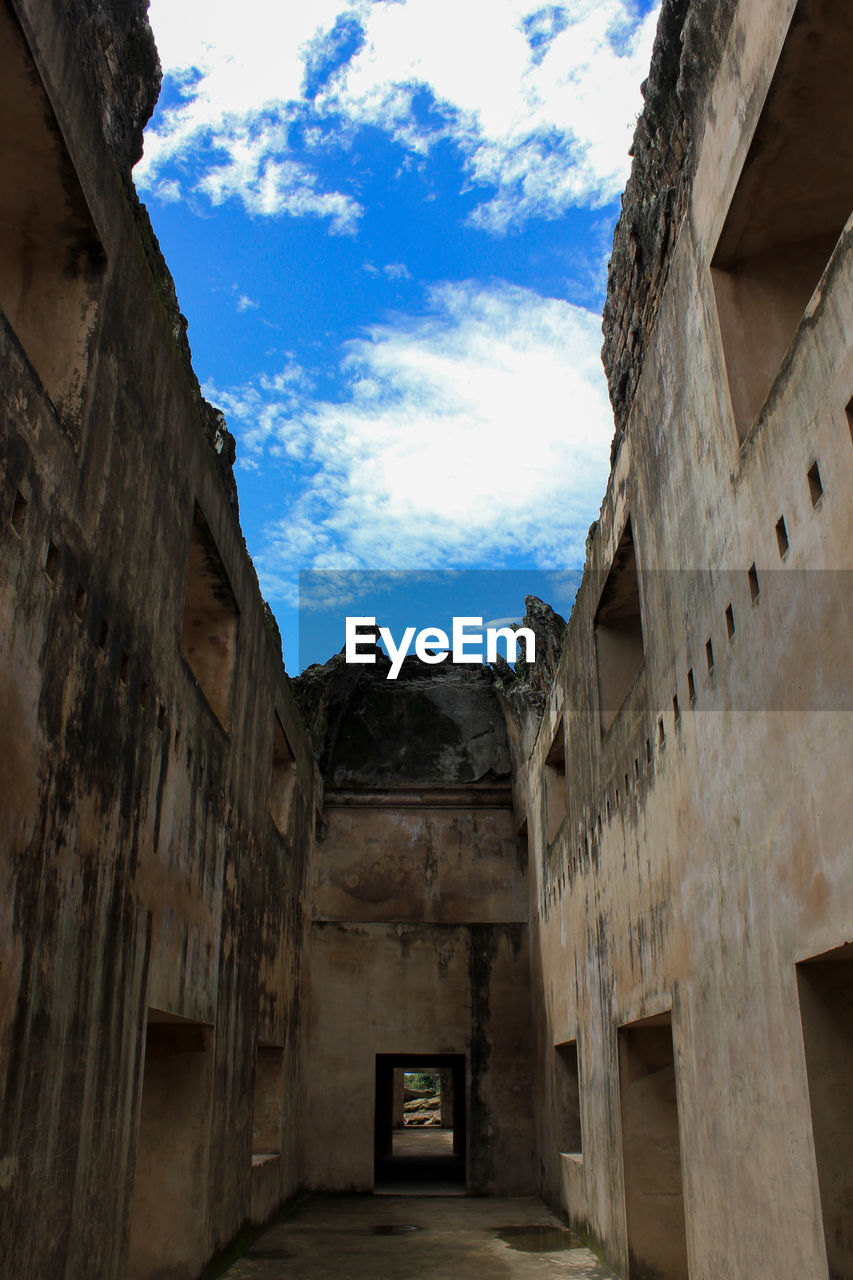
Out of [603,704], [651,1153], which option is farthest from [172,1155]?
[603,704]

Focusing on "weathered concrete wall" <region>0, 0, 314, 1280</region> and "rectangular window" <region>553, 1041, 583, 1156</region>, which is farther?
"rectangular window" <region>553, 1041, 583, 1156</region>

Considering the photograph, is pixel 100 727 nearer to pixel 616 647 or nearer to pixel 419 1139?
pixel 616 647

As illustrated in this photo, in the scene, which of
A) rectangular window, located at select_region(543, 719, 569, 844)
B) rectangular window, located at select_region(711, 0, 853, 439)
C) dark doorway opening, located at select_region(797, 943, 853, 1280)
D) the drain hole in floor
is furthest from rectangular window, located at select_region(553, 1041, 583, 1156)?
rectangular window, located at select_region(711, 0, 853, 439)

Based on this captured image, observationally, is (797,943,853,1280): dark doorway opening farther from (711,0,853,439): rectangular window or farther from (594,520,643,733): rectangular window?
(594,520,643,733): rectangular window

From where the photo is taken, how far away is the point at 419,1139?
23172mm

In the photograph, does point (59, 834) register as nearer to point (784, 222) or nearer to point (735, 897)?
point (735, 897)

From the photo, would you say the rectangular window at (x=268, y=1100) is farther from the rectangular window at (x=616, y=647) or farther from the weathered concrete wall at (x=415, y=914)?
the rectangular window at (x=616, y=647)

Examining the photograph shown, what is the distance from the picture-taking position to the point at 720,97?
5.41 m

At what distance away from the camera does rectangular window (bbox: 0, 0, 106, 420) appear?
4715 millimetres

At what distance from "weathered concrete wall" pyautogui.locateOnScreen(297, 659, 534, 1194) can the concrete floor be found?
108cm

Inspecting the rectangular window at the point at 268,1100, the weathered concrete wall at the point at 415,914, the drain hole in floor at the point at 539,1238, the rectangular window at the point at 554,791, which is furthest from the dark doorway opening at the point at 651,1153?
the weathered concrete wall at the point at 415,914

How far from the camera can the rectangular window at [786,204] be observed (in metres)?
4.54

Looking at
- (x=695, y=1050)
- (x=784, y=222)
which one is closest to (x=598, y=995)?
(x=695, y=1050)

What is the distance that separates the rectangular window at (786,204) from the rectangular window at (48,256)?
11.2 feet
